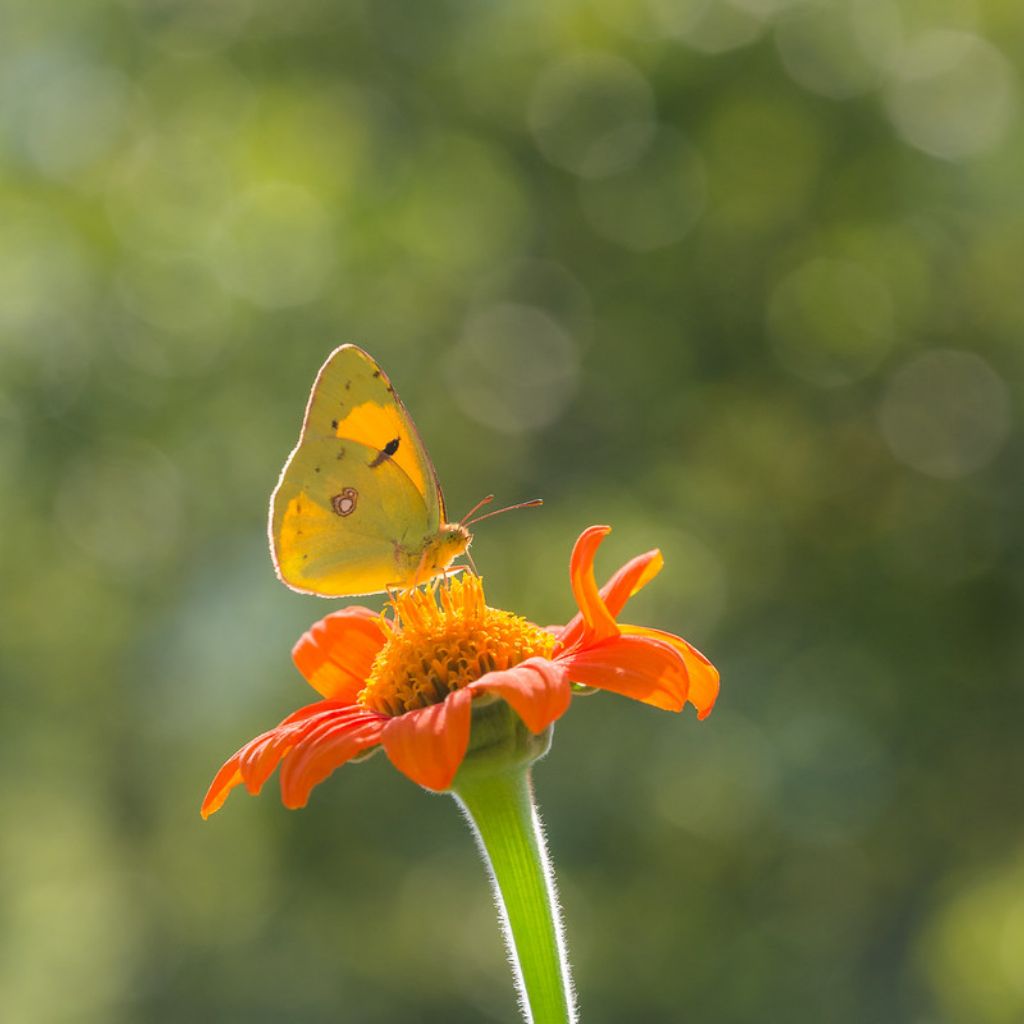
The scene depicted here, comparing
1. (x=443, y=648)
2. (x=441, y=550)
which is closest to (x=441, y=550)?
(x=441, y=550)

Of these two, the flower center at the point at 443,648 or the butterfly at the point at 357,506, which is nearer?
the flower center at the point at 443,648

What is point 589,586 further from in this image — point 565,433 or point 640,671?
point 565,433

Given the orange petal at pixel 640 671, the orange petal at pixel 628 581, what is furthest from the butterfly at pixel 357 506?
the orange petal at pixel 640 671

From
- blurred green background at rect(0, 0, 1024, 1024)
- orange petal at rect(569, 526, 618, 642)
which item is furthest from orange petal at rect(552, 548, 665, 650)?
blurred green background at rect(0, 0, 1024, 1024)

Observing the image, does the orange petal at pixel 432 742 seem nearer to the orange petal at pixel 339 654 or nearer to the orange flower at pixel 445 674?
the orange flower at pixel 445 674

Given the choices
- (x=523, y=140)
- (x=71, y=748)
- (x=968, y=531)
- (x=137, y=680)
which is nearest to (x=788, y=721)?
(x=968, y=531)

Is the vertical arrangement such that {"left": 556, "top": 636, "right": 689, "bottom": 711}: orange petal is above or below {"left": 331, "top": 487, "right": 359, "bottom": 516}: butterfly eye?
below

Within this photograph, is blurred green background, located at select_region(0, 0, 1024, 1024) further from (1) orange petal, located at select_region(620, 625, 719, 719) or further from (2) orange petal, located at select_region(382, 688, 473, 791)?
(2) orange petal, located at select_region(382, 688, 473, 791)
